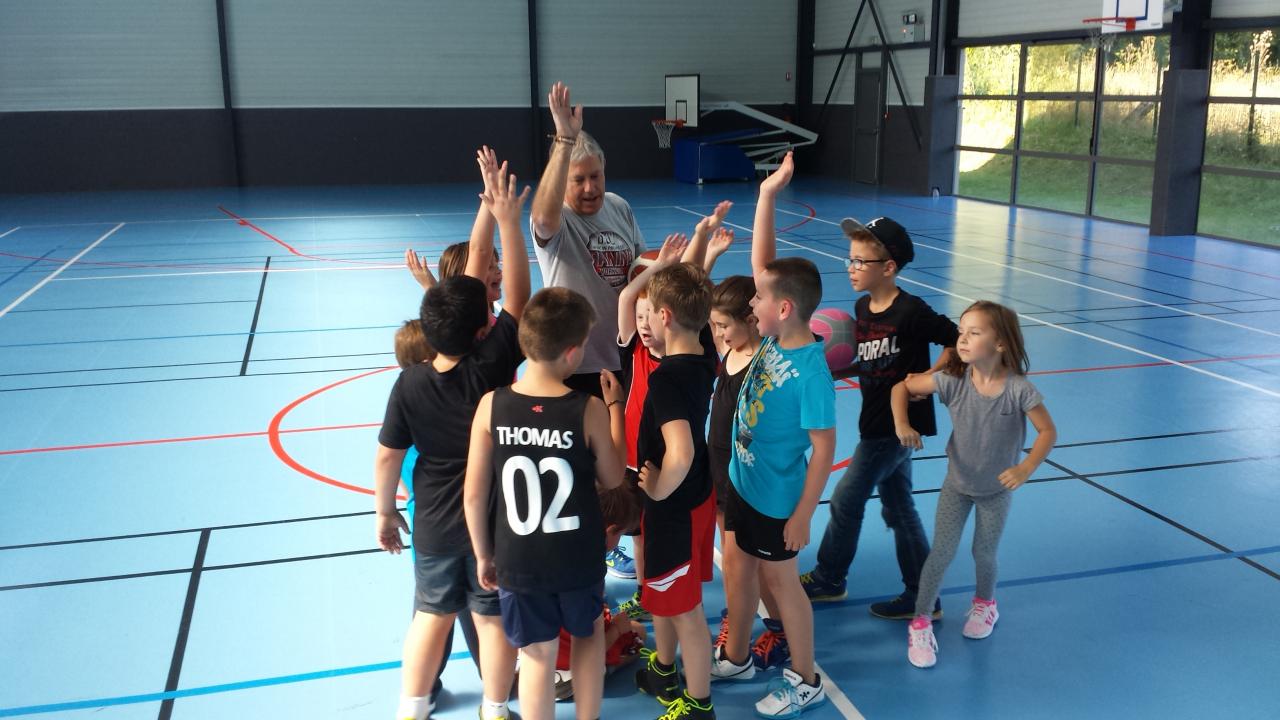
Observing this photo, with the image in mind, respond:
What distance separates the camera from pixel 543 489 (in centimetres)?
279

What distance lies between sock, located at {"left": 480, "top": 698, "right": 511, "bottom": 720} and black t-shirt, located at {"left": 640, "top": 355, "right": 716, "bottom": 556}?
610mm

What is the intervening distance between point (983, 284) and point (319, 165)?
16.7m

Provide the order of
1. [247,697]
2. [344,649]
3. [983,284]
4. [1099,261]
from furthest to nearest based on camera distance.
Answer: [1099,261] < [983,284] < [344,649] < [247,697]

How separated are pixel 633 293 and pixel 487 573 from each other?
1.16 metres

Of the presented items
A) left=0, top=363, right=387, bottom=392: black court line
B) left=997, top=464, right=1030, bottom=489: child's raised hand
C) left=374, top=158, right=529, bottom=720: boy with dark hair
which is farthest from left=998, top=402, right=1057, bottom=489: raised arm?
left=0, top=363, right=387, bottom=392: black court line

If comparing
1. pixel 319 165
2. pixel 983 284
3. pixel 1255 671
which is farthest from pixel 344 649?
pixel 319 165

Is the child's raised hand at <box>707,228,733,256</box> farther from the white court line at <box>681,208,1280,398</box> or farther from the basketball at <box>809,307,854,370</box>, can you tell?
the white court line at <box>681,208,1280,398</box>

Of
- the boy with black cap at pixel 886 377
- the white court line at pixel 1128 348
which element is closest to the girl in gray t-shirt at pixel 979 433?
the boy with black cap at pixel 886 377

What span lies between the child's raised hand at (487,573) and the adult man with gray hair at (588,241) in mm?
1022

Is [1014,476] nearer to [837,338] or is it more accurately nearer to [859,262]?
[837,338]

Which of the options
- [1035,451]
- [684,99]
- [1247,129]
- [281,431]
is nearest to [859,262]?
[1035,451]

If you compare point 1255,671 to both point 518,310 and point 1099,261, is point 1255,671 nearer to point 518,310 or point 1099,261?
point 518,310

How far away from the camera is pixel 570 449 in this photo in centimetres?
274

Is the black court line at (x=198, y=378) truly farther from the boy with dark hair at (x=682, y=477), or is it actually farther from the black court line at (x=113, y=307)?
the boy with dark hair at (x=682, y=477)
